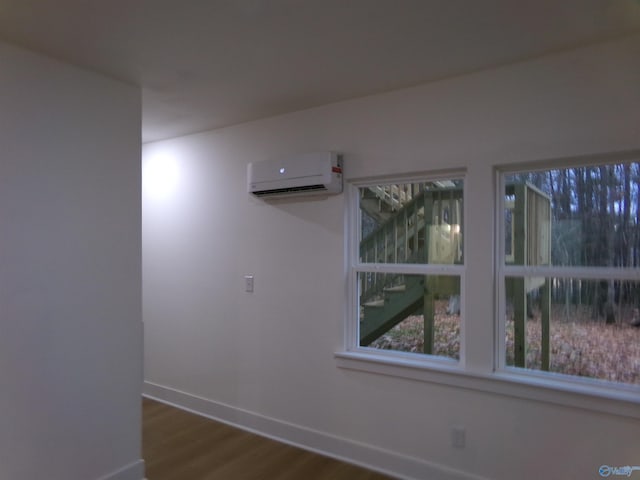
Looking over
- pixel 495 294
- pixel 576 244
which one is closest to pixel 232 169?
pixel 495 294

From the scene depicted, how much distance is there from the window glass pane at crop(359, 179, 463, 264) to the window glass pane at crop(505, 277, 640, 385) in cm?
46

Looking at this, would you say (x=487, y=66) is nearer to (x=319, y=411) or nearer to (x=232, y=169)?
(x=232, y=169)

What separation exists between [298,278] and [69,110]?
1.79 metres

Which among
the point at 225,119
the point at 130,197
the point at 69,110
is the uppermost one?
the point at 225,119

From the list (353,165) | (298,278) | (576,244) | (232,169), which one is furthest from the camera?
(232,169)

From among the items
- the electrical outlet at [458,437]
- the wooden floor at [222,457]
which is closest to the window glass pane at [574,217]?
the electrical outlet at [458,437]

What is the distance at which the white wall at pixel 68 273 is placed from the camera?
216cm

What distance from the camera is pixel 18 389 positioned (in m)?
2.17

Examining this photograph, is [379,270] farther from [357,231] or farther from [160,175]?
[160,175]

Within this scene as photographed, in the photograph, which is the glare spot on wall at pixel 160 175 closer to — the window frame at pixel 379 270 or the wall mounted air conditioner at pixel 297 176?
the wall mounted air conditioner at pixel 297 176

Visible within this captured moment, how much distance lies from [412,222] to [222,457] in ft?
6.82

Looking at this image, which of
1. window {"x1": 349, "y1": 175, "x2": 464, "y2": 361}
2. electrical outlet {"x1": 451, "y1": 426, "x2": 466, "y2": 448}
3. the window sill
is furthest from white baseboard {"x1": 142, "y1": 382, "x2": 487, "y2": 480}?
window {"x1": 349, "y1": 175, "x2": 464, "y2": 361}

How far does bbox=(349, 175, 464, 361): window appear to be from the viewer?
2.68m

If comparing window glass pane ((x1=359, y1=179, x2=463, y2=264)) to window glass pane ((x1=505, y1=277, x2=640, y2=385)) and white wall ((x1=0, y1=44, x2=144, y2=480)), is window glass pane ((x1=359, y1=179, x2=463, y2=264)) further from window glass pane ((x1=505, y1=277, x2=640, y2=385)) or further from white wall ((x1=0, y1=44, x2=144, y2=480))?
white wall ((x1=0, y1=44, x2=144, y2=480))
